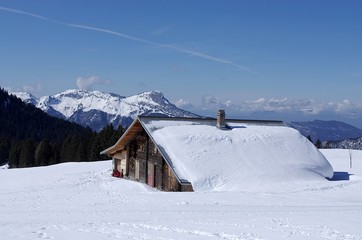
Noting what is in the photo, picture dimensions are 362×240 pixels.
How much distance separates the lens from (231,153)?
28.5m

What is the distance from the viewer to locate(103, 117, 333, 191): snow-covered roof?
26062 millimetres

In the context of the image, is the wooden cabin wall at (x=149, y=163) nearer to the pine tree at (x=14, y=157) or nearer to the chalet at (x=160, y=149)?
the chalet at (x=160, y=149)

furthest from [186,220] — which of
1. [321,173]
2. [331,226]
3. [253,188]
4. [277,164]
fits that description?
[321,173]

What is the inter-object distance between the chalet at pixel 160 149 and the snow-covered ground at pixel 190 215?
4.19m

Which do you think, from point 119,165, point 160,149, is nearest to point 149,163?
point 160,149

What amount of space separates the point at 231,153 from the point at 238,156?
0.50 m

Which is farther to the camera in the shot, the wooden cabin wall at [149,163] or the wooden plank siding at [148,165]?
the wooden plank siding at [148,165]

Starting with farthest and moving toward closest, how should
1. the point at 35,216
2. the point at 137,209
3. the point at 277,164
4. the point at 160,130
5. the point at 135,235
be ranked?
the point at 160,130 → the point at 277,164 → the point at 137,209 → the point at 35,216 → the point at 135,235

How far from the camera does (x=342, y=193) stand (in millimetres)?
23969

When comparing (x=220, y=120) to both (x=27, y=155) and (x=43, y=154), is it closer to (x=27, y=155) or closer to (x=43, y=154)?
(x=43, y=154)

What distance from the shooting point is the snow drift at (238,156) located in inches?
1022

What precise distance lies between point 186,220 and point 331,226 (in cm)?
451

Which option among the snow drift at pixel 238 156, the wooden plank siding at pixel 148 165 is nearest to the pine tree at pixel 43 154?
the wooden plank siding at pixel 148 165

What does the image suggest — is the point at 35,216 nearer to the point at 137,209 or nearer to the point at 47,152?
the point at 137,209
